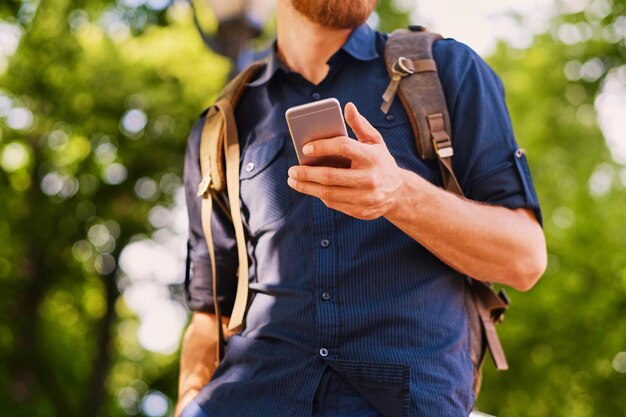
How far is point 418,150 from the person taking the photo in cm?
229

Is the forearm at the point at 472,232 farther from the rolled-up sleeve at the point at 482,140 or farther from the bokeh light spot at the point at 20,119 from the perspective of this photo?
the bokeh light spot at the point at 20,119

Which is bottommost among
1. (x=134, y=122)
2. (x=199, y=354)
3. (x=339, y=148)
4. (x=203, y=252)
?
(x=134, y=122)

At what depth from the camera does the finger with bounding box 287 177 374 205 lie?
179cm

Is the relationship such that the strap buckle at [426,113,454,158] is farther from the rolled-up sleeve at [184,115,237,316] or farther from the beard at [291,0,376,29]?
the rolled-up sleeve at [184,115,237,316]

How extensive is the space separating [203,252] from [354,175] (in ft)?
3.60

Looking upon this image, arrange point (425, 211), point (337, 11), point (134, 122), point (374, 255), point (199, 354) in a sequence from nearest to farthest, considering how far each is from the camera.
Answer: point (425, 211) < point (374, 255) < point (337, 11) < point (199, 354) < point (134, 122)

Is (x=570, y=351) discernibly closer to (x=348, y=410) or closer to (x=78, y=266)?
(x=78, y=266)

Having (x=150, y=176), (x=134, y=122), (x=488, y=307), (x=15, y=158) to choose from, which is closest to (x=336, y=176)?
(x=488, y=307)

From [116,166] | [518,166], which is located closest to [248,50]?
[518,166]

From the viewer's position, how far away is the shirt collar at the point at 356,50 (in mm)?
2514

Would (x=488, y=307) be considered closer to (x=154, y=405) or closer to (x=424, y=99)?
(x=424, y=99)

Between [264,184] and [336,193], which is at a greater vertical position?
[336,193]

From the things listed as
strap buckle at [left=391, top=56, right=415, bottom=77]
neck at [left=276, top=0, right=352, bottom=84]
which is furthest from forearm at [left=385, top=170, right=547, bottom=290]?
neck at [left=276, top=0, right=352, bottom=84]

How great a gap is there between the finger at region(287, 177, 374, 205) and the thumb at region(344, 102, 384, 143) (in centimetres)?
12
